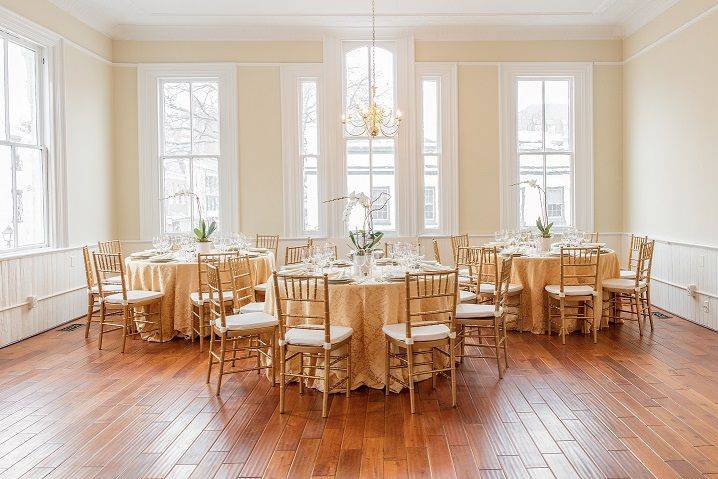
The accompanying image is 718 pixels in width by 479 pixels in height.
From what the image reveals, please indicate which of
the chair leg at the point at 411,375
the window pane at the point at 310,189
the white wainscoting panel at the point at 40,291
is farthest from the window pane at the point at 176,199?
the chair leg at the point at 411,375

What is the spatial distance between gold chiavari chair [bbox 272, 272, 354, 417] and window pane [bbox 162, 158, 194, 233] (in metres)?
4.98

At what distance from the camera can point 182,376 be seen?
5531mm

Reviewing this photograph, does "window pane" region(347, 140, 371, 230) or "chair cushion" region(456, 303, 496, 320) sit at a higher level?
"window pane" region(347, 140, 371, 230)

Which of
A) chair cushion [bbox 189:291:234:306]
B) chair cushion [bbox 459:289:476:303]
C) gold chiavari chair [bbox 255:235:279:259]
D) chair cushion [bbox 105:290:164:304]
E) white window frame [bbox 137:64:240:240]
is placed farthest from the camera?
white window frame [bbox 137:64:240:240]

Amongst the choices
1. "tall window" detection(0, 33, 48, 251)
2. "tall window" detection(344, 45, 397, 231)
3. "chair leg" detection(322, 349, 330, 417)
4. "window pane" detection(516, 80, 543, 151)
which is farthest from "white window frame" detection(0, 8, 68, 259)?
"window pane" detection(516, 80, 543, 151)

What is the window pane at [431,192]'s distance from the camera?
9.68m

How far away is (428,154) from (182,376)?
5.60 meters

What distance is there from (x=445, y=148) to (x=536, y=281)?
3.19 m

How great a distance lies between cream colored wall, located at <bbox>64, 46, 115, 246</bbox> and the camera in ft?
26.7

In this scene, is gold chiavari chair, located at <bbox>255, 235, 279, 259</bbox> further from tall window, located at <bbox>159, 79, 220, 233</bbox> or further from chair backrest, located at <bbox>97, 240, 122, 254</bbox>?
chair backrest, located at <bbox>97, 240, 122, 254</bbox>

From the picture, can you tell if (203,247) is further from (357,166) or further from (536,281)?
(536,281)

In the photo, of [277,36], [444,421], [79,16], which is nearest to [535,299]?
[444,421]

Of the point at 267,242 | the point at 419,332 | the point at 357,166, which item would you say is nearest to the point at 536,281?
the point at 419,332

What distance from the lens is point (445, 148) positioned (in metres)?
9.60
